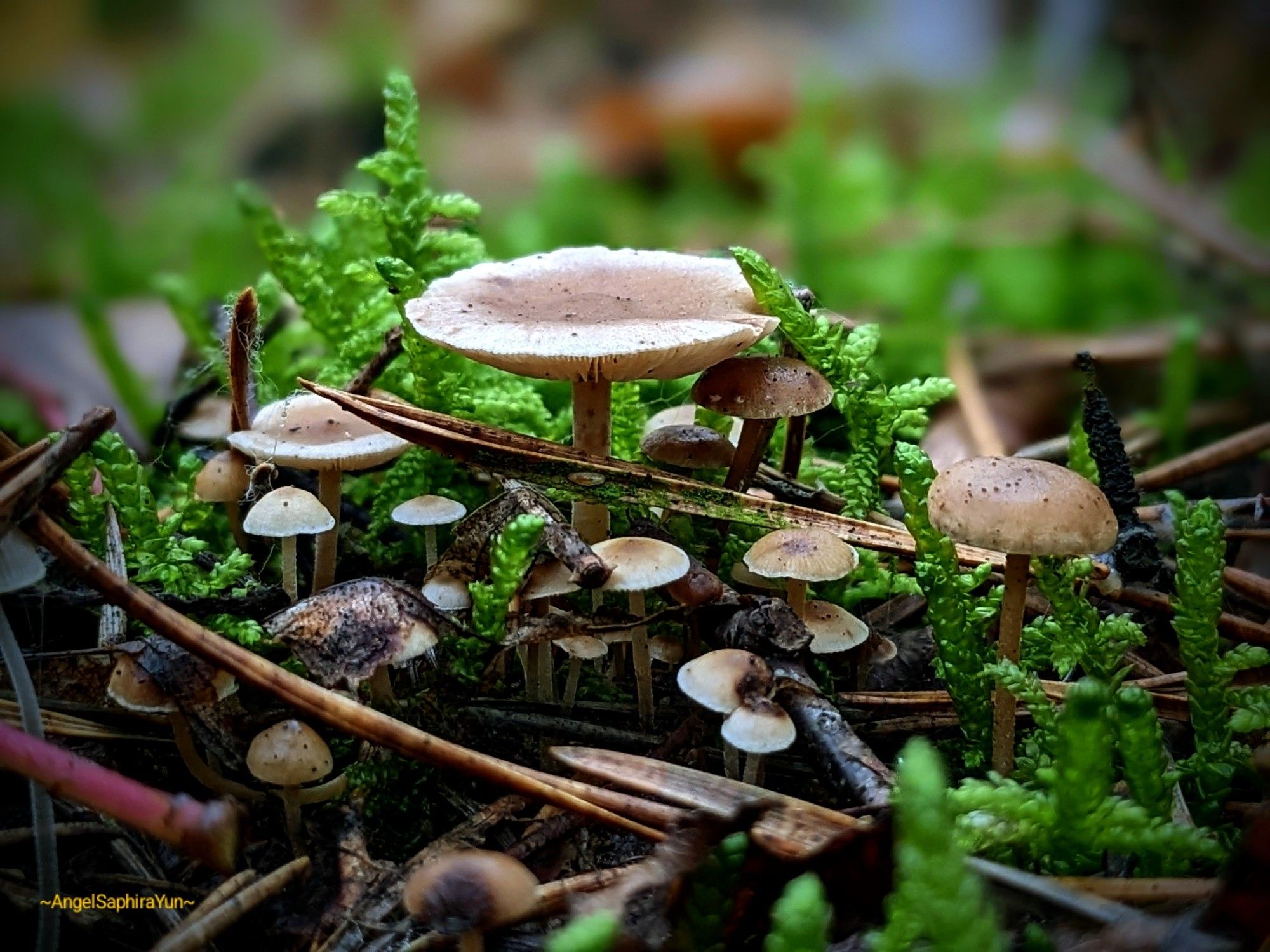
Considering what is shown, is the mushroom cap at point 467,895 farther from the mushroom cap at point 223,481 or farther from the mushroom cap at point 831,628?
the mushroom cap at point 223,481

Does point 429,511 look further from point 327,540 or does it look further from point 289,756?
point 289,756

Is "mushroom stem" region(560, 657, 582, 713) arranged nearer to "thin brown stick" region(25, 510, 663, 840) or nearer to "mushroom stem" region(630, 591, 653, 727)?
"mushroom stem" region(630, 591, 653, 727)

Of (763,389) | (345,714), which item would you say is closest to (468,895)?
(345,714)

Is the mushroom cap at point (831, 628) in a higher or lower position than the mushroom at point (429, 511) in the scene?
lower

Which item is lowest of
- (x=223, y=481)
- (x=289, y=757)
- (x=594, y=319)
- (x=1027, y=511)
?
(x=289, y=757)

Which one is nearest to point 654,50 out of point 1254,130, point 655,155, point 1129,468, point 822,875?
point 655,155

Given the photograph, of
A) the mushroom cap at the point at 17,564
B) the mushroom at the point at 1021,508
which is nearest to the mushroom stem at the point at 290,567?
the mushroom cap at the point at 17,564

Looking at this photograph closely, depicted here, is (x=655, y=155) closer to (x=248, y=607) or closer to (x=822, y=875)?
(x=248, y=607)
